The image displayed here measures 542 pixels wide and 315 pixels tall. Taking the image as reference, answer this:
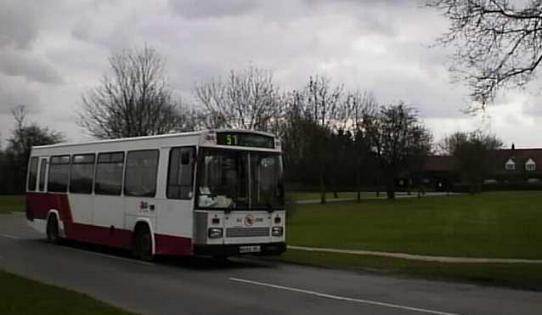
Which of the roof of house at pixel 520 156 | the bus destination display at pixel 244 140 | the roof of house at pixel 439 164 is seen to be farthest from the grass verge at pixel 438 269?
the roof of house at pixel 520 156

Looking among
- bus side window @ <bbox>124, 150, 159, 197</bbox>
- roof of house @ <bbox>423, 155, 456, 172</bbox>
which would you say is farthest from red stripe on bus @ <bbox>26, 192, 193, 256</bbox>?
roof of house @ <bbox>423, 155, 456, 172</bbox>

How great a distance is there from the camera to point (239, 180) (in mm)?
18672

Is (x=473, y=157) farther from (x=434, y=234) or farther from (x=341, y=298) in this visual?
(x=341, y=298)

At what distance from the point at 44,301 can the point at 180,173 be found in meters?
8.03

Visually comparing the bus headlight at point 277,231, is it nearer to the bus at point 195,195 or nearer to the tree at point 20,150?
the bus at point 195,195

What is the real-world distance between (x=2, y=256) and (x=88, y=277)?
592 centimetres

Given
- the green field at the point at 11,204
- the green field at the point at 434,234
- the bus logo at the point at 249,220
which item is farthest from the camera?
the green field at the point at 11,204

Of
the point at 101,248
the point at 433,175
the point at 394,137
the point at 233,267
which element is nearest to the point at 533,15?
the point at 233,267

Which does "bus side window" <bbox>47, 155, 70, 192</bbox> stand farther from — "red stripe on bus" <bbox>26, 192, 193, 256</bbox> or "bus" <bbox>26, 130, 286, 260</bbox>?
"bus" <bbox>26, 130, 286, 260</bbox>

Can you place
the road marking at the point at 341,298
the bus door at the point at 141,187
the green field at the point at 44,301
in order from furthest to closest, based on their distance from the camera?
the bus door at the point at 141,187 < the road marking at the point at 341,298 < the green field at the point at 44,301

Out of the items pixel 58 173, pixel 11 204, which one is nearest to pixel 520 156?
pixel 11 204

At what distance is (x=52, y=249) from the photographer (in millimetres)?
24094

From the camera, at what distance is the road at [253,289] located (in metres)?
12.2

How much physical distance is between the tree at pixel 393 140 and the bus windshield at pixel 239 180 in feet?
186
